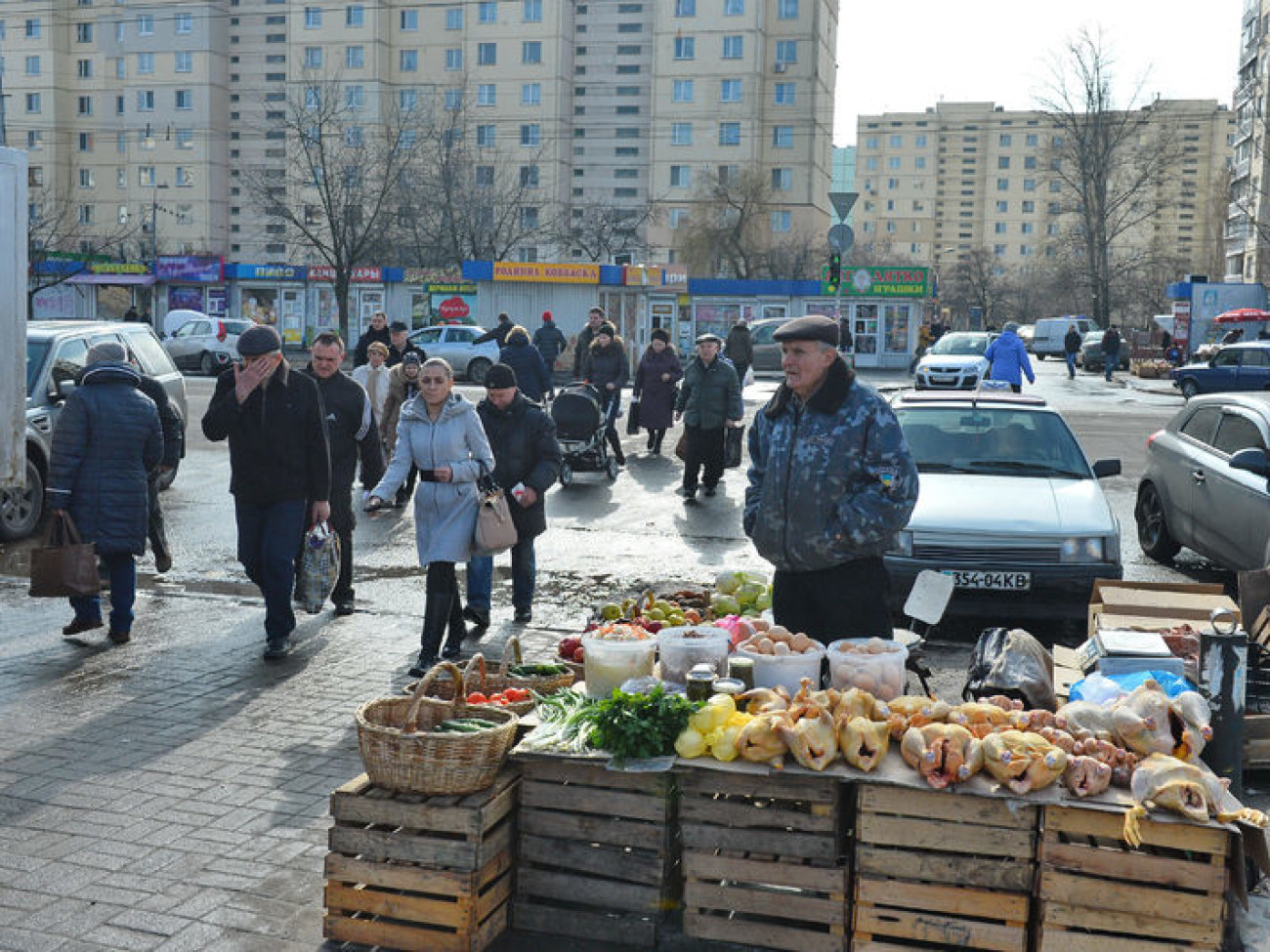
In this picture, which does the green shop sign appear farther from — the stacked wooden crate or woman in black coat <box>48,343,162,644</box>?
the stacked wooden crate

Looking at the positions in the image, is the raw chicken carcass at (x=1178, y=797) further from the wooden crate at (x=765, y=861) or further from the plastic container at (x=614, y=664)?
the plastic container at (x=614, y=664)

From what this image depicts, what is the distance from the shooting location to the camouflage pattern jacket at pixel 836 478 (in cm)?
494

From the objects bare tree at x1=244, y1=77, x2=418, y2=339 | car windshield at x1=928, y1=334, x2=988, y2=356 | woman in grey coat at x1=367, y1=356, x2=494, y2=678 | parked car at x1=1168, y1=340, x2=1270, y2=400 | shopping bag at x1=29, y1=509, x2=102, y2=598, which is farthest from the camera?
bare tree at x1=244, y1=77, x2=418, y2=339

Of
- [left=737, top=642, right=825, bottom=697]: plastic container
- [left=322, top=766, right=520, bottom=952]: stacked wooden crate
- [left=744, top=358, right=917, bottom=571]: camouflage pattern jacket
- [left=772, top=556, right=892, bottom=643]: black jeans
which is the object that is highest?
[left=744, top=358, right=917, bottom=571]: camouflage pattern jacket

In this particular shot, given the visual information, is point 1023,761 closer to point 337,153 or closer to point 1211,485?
point 1211,485

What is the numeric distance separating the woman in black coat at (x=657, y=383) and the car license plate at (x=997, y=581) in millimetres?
9376

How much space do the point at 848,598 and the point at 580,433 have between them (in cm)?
1022

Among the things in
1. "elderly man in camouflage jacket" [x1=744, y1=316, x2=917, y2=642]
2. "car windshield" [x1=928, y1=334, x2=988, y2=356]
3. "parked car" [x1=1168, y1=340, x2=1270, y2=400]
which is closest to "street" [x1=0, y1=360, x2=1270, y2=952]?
"elderly man in camouflage jacket" [x1=744, y1=316, x2=917, y2=642]

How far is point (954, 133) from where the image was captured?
149125 millimetres

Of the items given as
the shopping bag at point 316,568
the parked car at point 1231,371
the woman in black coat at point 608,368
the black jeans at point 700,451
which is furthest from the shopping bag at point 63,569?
the parked car at point 1231,371

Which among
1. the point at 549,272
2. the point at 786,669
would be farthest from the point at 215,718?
the point at 549,272

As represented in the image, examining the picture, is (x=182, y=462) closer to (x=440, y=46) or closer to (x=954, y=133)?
(x=440, y=46)

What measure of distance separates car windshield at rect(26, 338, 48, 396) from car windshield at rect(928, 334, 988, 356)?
28.7 m

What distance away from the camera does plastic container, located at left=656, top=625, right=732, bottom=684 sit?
15.6 ft
